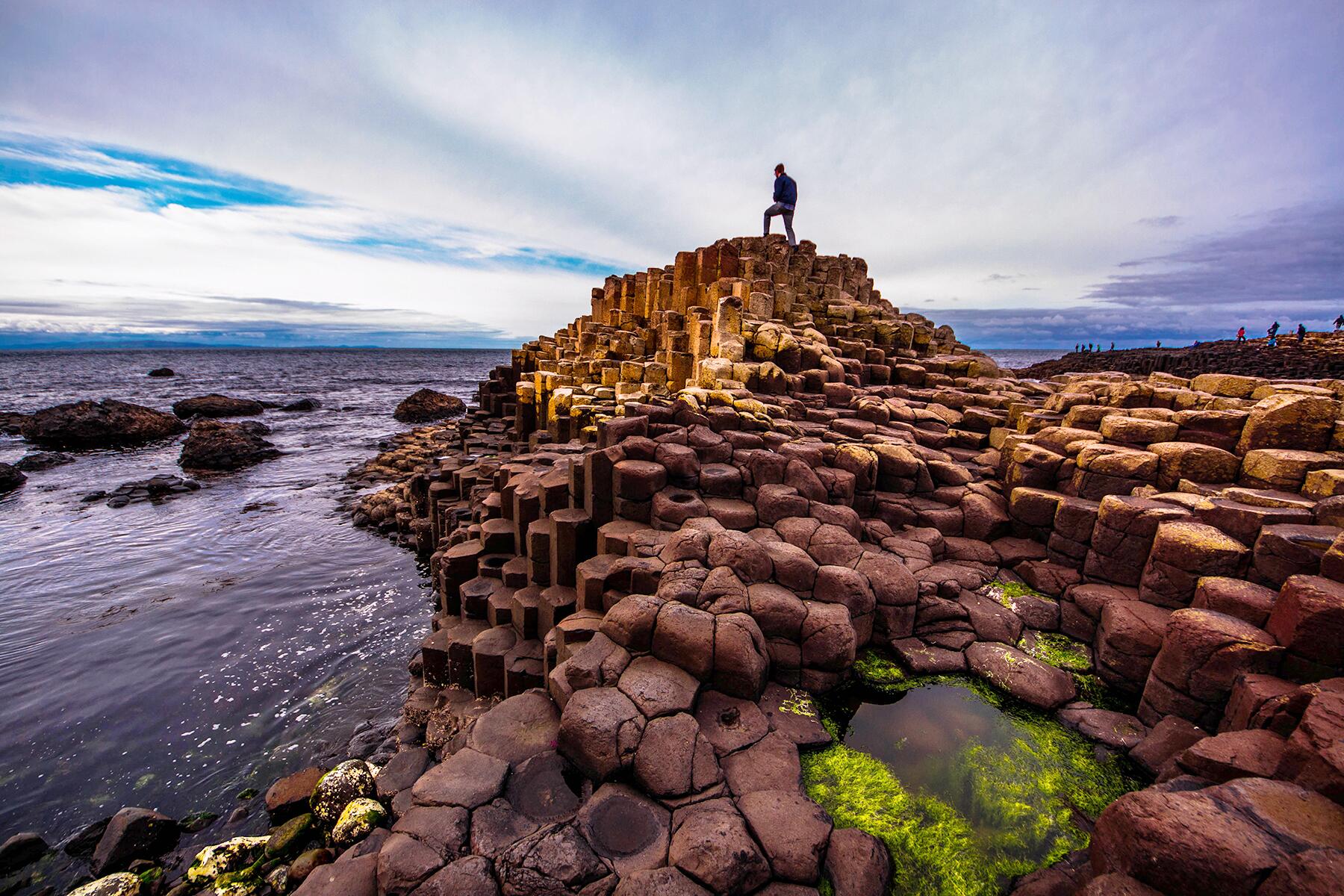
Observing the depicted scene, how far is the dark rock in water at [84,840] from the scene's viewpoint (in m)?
6.43

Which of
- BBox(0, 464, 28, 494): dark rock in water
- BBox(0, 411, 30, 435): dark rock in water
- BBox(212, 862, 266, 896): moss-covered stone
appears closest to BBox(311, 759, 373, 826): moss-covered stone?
BBox(212, 862, 266, 896): moss-covered stone

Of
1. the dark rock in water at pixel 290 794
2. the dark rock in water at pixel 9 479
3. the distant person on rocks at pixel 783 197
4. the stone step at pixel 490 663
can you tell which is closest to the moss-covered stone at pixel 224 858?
the dark rock in water at pixel 290 794

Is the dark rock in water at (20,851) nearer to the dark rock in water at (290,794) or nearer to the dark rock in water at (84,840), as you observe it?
the dark rock in water at (84,840)

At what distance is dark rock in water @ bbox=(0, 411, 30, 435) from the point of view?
3334cm

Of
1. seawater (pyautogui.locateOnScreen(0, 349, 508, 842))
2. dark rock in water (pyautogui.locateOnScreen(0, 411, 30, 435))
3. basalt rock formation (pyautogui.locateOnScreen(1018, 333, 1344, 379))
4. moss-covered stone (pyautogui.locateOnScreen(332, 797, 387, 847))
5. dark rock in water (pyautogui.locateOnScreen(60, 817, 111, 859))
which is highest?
basalt rock formation (pyautogui.locateOnScreen(1018, 333, 1344, 379))

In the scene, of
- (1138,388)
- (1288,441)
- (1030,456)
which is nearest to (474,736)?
(1030,456)

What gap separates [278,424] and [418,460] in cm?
2289

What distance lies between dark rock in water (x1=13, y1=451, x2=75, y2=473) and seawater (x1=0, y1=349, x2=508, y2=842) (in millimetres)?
3945

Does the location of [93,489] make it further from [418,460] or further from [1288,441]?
[1288,441]

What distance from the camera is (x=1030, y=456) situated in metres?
8.56

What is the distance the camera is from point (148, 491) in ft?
66.7

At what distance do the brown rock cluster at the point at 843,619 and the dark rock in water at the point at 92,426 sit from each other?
100 feet

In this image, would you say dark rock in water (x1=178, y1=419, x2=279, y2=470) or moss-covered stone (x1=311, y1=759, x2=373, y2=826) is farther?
dark rock in water (x1=178, y1=419, x2=279, y2=470)

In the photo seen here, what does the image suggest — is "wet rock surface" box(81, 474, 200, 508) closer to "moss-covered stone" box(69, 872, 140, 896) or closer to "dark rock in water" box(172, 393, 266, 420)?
"moss-covered stone" box(69, 872, 140, 896)
